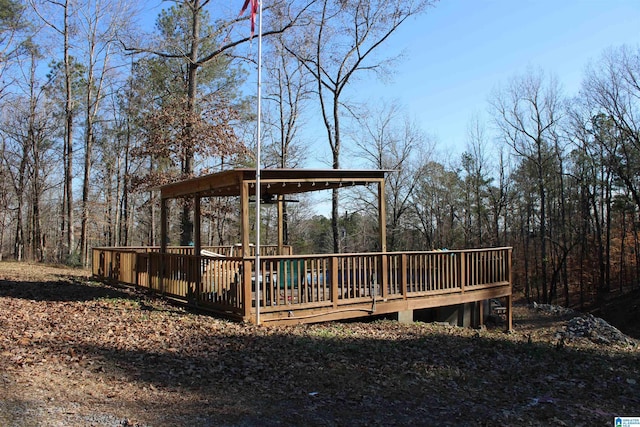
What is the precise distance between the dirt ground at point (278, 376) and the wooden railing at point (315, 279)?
0.51 meters

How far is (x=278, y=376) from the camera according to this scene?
5.20 m

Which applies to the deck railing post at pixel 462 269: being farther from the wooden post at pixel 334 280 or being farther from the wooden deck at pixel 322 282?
the wooden post at pixel 334 280

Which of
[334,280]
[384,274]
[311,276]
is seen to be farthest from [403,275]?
[311,276]

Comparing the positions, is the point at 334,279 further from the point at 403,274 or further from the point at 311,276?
the point at 403,274

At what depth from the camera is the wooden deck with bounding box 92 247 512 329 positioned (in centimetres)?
802

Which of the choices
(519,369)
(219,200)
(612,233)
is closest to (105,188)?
(219,200)

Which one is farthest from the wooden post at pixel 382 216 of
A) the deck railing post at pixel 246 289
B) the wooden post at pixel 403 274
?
the deck railing post at pixel 246 289

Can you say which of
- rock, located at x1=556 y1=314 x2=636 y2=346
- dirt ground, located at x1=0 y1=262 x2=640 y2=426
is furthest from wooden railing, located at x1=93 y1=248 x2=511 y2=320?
rock, located at x1=556 y1=314 x2=636 y2=346

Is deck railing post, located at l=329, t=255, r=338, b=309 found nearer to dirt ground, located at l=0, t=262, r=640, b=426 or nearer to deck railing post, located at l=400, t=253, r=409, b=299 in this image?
dirt ground, located at l=0, t=262, r=640, b=426

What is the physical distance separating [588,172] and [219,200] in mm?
25344

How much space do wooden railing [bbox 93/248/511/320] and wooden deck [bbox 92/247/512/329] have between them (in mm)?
17

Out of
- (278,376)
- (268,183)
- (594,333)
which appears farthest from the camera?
(594,333)

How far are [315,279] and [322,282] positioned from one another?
1.01 metres

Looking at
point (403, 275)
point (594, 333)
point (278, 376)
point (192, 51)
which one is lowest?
point (594, 333)
